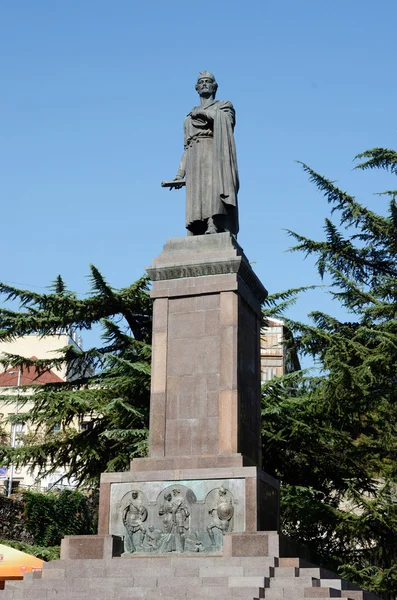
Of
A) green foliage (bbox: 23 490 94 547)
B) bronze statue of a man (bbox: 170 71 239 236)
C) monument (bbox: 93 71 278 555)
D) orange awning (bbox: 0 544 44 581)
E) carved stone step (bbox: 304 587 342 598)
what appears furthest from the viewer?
green foliage (bbox: 23 490 94 547)

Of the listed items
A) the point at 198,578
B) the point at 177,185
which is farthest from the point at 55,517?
the point at 198,578

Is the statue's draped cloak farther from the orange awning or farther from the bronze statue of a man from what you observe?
the orange awning

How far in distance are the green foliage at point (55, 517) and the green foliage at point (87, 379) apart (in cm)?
121

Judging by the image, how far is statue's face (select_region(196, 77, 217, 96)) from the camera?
48.7 feet

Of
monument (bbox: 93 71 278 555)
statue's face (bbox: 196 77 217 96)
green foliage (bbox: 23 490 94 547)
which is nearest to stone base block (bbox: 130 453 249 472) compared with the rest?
monument (bbox: 93 71 278 555)

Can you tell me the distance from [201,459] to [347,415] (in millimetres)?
9210

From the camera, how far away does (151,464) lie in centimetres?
1259

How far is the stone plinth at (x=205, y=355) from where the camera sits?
12680 millimetres

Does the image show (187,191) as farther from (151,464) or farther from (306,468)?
(306,468)

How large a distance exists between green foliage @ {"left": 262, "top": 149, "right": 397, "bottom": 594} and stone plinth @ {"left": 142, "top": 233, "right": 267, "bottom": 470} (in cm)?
631

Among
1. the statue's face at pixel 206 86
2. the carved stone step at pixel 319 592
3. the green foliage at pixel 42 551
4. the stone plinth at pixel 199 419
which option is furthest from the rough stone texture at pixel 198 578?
the green foliage at pixel 42 551

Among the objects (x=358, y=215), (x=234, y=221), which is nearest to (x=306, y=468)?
(x=358, y=215)

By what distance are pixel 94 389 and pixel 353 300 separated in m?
6.68

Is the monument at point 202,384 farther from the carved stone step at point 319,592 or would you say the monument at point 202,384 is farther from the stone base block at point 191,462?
the carved stone step at point 319,592
